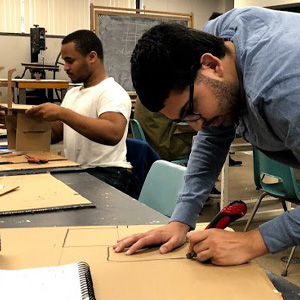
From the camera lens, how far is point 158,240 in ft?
3.14

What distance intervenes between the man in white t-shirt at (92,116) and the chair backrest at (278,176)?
0.76m

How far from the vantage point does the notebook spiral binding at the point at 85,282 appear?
0.71 m

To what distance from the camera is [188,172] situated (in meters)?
1.15

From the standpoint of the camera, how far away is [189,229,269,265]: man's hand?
2.79ft

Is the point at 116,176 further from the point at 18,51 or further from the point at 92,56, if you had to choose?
the point at 18,51

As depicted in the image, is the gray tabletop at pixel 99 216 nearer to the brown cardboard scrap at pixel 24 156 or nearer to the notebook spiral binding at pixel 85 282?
the notebook spiral binding at pixel 85 282

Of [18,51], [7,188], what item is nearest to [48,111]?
[7,188]

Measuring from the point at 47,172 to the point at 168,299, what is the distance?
1083 millimetres

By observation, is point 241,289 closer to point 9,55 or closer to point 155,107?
point 155,107

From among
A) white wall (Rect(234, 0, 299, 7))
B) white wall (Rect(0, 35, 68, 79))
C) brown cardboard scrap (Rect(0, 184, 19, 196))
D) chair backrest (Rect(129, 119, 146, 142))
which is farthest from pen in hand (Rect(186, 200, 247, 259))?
white wall (Rect(0, 35, 68, 79))

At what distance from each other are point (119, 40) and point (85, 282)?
3763 mm

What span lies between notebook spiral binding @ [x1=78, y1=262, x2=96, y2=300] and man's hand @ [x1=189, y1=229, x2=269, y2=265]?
23 cm

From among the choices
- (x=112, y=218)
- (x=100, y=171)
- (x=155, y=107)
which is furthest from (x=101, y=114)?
(x=155, y=107)

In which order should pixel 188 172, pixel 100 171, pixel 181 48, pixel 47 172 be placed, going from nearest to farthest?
pixel 181 48 < pixel 188 172 < pixel 47 172 < pixel 100 171
